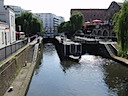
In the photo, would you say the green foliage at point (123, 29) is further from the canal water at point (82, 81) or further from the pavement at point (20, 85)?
the pavement at point (20, 85)

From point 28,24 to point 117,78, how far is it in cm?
6053

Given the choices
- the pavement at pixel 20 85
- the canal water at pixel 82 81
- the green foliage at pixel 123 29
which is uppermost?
the green foliage at pixel 123 29

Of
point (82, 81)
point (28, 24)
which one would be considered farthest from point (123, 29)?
point (28, 24)

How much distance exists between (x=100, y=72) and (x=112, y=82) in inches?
214

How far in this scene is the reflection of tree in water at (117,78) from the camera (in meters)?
21.6

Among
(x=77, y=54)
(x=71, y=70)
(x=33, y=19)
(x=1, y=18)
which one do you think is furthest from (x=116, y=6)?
(x=71, y=70)

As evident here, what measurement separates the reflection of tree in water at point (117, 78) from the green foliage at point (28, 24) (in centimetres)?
5257

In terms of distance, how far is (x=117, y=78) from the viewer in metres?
26.5

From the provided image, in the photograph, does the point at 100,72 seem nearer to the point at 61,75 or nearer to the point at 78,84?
the point at 61,75

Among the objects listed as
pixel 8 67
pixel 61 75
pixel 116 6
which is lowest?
pixel 61 75

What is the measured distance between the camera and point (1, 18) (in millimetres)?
41938

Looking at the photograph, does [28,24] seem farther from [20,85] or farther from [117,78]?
[20,85]

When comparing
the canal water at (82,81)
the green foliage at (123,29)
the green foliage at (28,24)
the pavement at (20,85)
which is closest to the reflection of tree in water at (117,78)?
the canal water at (82,81)

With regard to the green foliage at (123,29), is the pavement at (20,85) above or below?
below
